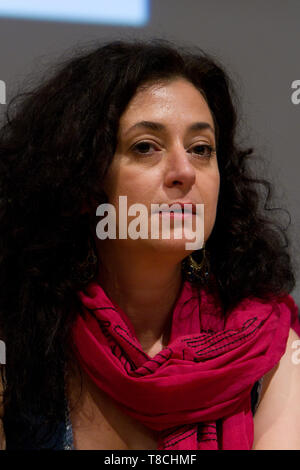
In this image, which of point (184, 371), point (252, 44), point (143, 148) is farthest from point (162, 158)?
point (252, 44)

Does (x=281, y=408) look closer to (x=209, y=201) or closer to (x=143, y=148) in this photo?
(x=209, y=201)

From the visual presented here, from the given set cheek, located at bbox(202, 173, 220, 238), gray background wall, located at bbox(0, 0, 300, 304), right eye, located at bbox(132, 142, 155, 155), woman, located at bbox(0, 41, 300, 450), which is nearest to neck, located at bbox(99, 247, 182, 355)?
woman, located at bbox(0, 41, 300, 450)

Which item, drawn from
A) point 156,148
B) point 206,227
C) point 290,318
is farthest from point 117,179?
point 290,318

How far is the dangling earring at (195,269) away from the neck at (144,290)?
3cm

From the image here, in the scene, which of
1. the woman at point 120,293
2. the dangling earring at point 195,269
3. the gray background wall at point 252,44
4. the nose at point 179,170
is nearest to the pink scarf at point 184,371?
the woman at point 120,293

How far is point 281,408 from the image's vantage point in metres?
1.35

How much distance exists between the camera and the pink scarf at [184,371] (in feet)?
4.15

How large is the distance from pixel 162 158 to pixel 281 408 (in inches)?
23.1

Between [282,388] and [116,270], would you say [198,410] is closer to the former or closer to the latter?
[282,388]

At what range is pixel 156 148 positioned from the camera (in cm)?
131

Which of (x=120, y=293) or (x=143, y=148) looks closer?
(x=143, y=148)

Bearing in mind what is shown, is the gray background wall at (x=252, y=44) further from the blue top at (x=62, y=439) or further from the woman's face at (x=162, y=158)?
the blue top at (x=62, y=439)

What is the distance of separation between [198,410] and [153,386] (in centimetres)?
11

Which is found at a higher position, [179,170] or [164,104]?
→ [164,104]
